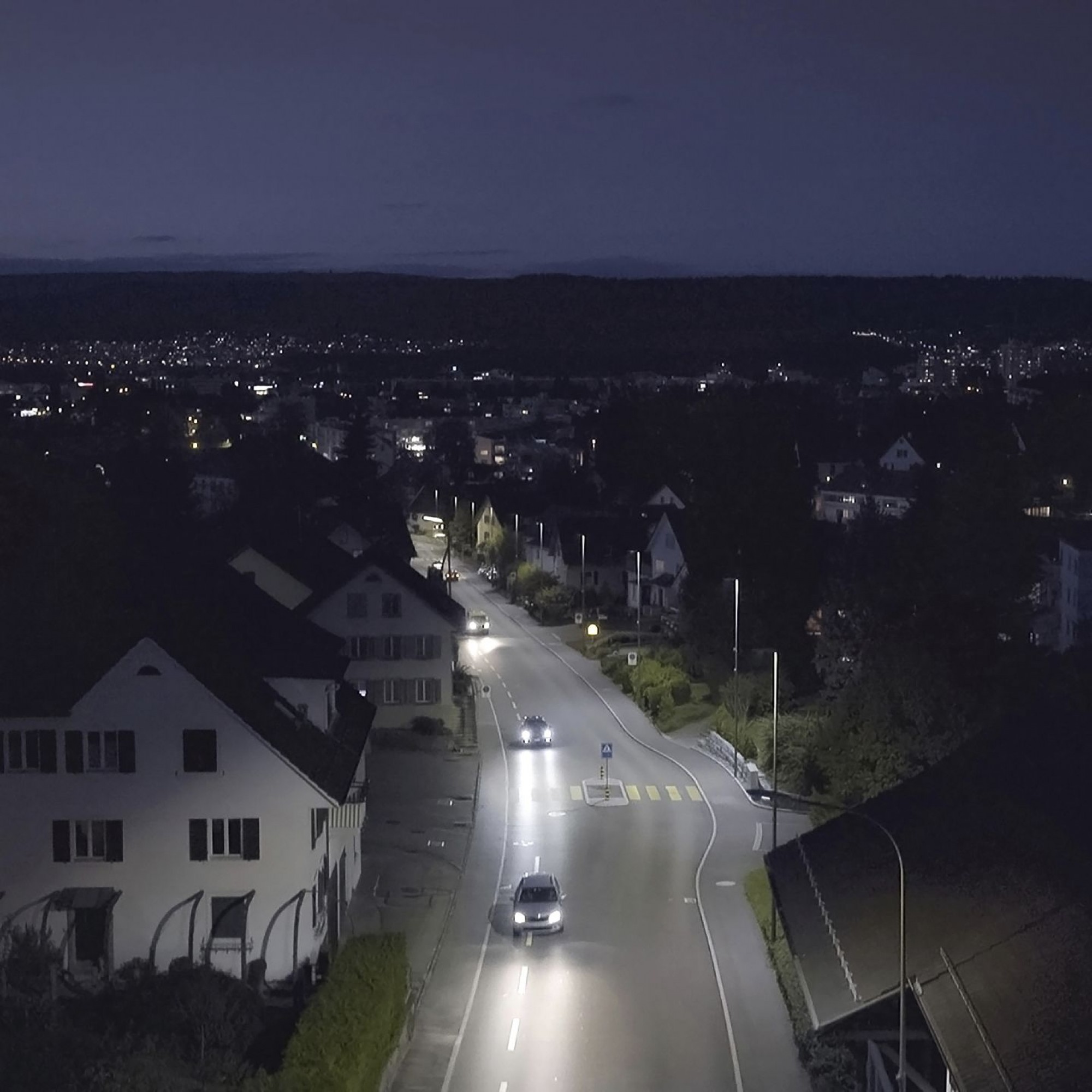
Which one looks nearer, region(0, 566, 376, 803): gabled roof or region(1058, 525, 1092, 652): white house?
region(0, 566, 376, 803): gabled roof

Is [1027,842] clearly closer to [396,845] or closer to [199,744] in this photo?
[199,744]

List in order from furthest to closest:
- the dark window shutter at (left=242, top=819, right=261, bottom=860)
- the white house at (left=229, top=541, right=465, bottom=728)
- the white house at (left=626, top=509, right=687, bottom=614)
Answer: the white house at (left=626, top=509, right=687, bottom=614), the white house at (left=229, top=541, right=465, bottom=728), the dark window shutter at (left=242, top=819, right=261, bottom=860)

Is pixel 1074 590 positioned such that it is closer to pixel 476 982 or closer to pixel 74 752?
pixel 476 982

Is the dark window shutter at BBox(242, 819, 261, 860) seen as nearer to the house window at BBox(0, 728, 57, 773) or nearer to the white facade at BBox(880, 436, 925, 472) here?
the house window at BBox(0, 728, 57, 773)

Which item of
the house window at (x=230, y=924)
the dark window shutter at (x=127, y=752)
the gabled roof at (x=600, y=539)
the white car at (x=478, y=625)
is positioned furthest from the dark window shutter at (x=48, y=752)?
the gabled roof at (x=600, y=539)

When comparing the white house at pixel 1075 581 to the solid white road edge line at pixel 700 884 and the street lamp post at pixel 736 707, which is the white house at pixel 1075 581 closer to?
the solid white road edge line at pixel 700 884

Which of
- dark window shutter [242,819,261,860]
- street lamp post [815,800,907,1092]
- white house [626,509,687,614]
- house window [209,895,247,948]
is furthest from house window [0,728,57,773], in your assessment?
white house [626,509,687,614]

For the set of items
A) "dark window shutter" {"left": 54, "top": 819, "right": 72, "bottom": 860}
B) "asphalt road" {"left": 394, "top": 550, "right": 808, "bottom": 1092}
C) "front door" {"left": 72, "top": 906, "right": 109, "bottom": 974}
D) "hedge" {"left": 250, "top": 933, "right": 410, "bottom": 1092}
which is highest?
"dark window shutter" {"left": 54, "top": 819, "right": 72, "bottom": 860}

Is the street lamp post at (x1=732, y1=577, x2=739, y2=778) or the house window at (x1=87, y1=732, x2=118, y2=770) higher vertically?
the house window at (x1=87, y1=732, x2=118, y2=770)
